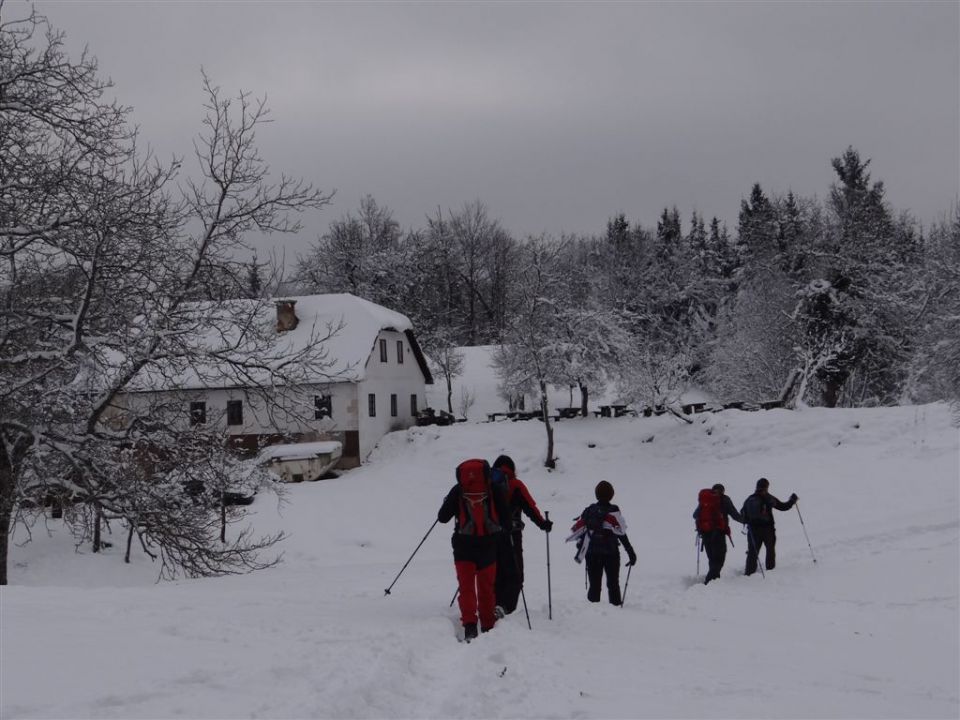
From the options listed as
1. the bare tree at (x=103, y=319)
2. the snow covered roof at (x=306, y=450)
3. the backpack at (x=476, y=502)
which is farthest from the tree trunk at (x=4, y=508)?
the snow covered roof at (x=306, y=450)

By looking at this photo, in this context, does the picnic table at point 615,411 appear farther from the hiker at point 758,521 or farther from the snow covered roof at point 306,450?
the hiker at point 758,521

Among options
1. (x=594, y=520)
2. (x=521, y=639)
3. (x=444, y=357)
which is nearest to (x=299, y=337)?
(x=444, y=357)

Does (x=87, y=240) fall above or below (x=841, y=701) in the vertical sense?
above

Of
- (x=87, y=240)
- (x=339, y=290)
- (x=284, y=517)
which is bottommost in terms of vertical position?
(x=284, y=517)

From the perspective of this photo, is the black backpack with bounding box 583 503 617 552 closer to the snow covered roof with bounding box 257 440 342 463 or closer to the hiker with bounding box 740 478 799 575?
the hiker with bounding box 740 478 799 575

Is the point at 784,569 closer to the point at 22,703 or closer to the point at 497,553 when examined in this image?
the point at 497,553

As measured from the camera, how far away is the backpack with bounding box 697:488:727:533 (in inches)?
543

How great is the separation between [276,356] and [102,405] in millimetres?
2551

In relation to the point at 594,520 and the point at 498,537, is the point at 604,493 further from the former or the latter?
the point at 498,537

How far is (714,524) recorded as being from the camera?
13.8m

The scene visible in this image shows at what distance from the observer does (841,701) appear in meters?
6.07

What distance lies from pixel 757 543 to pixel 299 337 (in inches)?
1083

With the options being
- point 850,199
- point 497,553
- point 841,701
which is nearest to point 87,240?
point 497,553

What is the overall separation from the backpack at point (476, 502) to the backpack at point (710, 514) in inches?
263
